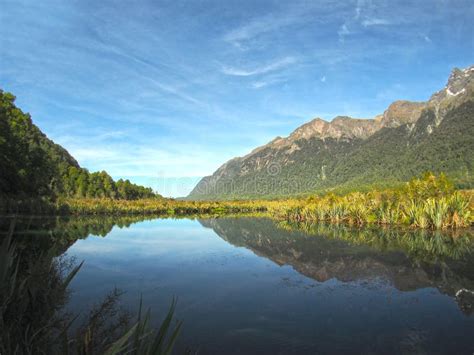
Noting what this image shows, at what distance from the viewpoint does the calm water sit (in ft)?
24.9

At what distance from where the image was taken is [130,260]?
17.8 m

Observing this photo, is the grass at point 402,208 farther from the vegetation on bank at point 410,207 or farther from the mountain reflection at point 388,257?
the mountain reflection at point 388,257

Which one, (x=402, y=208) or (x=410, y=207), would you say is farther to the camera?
(x=402, y=208)

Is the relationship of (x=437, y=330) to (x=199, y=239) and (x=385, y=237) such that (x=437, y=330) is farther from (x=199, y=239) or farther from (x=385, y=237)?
(x=199, y=239)

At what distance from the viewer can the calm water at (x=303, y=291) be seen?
299 inches

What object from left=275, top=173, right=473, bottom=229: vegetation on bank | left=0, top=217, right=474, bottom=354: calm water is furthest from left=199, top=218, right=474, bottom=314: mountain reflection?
left=275, top=173, right=473, bottom=229: vegetation on bank

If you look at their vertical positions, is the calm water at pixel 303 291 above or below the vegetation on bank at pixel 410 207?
below

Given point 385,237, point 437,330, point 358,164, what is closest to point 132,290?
point 437,330

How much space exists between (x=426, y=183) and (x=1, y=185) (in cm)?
3617

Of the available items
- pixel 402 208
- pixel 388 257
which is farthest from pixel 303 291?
pixel 402 208

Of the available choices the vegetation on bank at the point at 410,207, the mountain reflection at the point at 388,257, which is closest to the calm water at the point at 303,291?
the mountain reflection at the point at 388,257

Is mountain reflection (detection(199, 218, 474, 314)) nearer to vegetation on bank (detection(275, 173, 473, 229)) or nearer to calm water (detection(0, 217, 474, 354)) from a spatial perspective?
calm water (detection(0, 217, 474, 354))

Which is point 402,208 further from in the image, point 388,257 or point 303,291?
point 303,291

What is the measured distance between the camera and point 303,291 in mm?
11750
